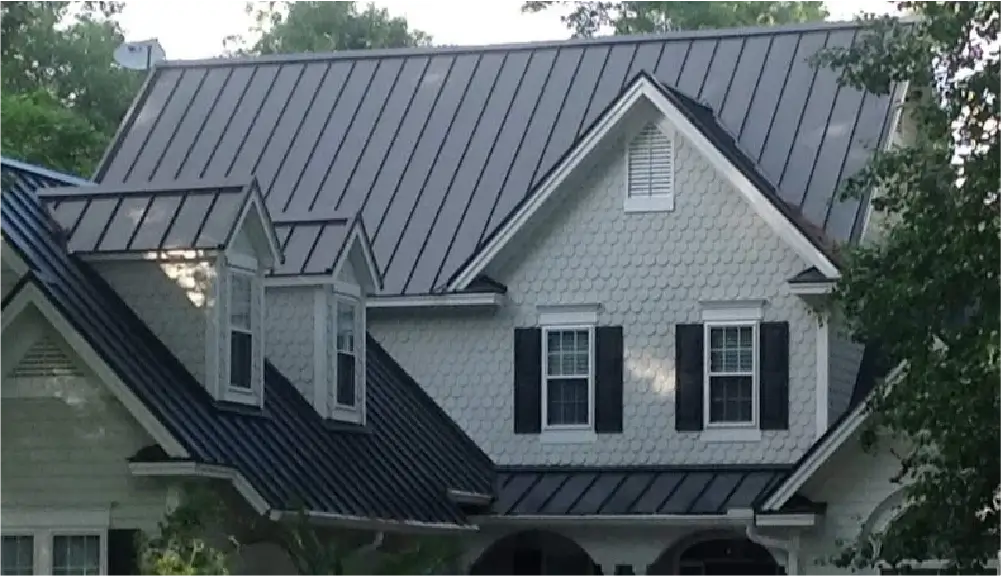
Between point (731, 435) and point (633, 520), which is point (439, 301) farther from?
point (731, 435)

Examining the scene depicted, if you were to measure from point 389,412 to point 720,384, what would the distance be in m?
4.51

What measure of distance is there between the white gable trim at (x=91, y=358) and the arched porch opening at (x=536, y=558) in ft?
32.8

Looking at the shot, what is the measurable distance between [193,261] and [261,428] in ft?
6.61

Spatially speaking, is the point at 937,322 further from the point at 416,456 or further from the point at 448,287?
the point at 448,287

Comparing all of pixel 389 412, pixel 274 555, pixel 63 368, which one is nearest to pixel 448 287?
pixel 389 412

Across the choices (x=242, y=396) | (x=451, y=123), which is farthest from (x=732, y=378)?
(x=242, y=396)

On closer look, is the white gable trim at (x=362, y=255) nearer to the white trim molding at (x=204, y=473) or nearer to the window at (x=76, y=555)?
the white trim molding at (x=204, y=473)

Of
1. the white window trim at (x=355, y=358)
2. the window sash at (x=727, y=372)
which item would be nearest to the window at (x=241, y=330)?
the white window trim at (x=355, y=358)

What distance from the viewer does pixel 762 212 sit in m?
29.8

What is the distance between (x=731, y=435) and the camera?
98.2 feet

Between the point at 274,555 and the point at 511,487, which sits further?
the point at 511,487

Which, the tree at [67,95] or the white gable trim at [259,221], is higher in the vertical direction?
the tree at [67,95]

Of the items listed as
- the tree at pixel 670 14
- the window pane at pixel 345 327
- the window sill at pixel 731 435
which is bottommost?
the window sill at pixel 731 435

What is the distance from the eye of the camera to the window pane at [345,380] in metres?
27.2
